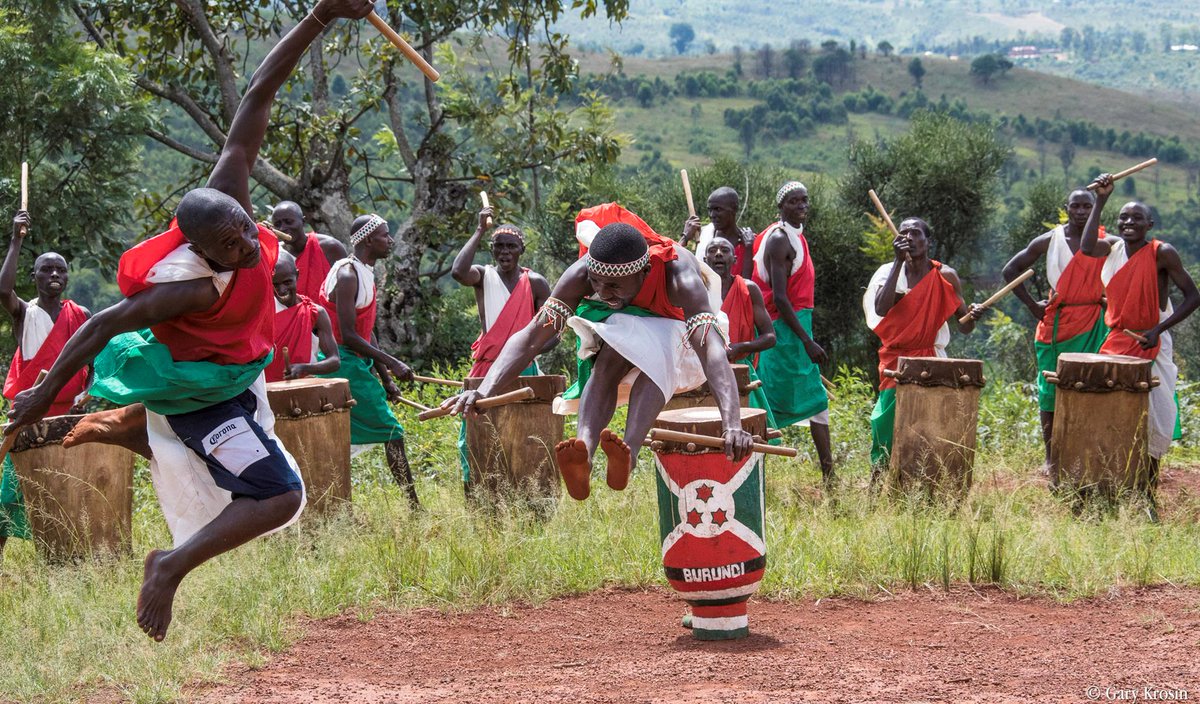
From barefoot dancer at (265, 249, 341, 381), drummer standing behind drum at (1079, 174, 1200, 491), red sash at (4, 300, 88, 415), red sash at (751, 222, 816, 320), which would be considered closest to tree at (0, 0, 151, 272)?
red sash at (4, 300, 88, 415)

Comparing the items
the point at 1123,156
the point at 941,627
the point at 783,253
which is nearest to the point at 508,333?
the point at 783,253

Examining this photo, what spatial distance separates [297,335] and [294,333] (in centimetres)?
3

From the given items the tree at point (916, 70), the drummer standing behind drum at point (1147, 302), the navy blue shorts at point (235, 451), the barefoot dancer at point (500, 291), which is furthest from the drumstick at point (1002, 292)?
the tree at point (916, 70)

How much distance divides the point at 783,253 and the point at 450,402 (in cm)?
388

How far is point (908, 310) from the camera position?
8500 mm

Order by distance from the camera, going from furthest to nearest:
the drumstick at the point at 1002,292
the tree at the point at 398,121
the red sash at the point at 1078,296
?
the tree at the point at 398,121
the red sash at the point at 1078,296
the drumstick at the point at 1002,292

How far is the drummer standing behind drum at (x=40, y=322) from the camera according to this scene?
7545 millimetres

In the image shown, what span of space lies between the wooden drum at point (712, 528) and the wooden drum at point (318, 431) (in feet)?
8.00

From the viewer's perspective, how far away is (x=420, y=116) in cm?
1456

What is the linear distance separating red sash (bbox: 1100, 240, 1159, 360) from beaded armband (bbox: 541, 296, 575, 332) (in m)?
4.37

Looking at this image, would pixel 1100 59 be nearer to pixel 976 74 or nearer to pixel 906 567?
pixel 976 74

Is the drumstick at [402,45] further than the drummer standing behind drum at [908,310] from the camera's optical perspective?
No

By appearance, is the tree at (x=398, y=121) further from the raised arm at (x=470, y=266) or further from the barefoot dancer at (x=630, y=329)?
the barefoot dancer at (x=630, y=329)

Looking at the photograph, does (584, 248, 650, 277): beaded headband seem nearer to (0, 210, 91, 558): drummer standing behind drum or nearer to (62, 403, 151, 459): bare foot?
(62, 403, 151, 459): bare foot
